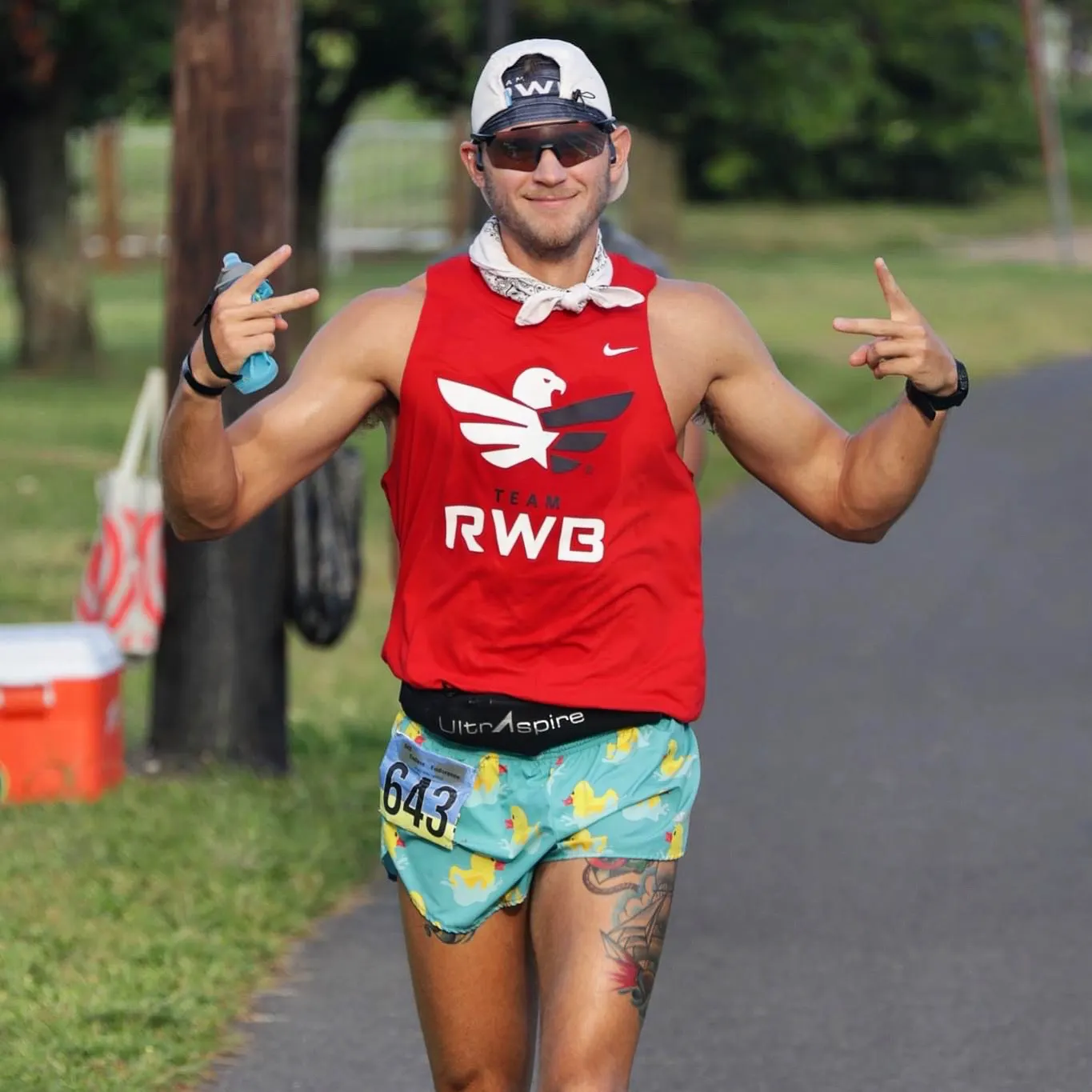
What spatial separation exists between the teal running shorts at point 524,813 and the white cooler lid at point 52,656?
12.0 ft

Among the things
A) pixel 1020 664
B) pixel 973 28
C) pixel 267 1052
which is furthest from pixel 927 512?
pixel 973 28

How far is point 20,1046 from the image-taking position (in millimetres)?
5594

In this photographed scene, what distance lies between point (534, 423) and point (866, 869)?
11.9 feet

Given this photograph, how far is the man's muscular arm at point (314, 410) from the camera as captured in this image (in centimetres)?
425

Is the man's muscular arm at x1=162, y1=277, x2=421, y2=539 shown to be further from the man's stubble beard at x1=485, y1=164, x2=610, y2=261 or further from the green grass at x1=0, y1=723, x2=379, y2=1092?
the green grass at x1=0, y1=723, x2=379, y2=1092

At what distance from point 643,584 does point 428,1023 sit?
83 centimetres

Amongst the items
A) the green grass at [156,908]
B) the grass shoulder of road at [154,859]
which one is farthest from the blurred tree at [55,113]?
the green grass at [156,908]

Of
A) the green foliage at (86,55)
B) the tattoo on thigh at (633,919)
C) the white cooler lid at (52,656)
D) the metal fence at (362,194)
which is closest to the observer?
the tattoo on thigh at (633,919)

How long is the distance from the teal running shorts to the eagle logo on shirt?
480 mm

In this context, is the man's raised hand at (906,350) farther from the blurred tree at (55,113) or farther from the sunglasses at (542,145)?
the blurred tree at (55,113)

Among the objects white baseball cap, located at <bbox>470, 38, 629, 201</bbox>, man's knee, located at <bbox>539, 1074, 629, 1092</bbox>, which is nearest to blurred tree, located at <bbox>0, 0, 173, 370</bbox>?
white baseball cap, located at <bbox>470, 38, 629, 201</bbox>

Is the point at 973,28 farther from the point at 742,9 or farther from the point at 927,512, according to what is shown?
the point at 927,512

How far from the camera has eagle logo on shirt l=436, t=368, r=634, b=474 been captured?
13.5 ft

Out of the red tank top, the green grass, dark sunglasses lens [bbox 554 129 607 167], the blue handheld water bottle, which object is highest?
dark sunglasses lens [bbox 554 129 607 167]
